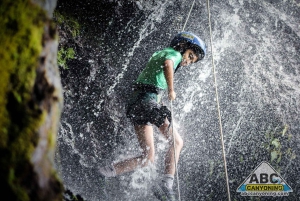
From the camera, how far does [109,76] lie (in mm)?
5539

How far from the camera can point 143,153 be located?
4.09 m

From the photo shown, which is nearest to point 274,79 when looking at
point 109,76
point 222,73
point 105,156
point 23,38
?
point 222,73

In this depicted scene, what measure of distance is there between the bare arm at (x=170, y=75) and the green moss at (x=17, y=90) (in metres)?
2.71

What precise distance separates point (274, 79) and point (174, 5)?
2.99m

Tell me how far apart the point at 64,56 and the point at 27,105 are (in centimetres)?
416

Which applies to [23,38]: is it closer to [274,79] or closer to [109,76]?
[109,76]

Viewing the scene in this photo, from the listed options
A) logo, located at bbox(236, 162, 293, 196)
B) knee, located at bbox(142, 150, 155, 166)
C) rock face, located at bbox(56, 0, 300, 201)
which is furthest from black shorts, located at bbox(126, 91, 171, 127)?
logo, located at bbox(236, 162, 293, 196)

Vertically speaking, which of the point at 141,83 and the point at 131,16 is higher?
the point at 131,16

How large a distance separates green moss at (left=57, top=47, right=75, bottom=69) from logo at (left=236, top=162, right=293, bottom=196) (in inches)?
180

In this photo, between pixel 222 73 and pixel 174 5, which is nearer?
pixel 174 5

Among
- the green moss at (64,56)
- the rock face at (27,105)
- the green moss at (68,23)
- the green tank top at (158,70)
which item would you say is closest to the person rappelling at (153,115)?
the green tank top at (158,70)

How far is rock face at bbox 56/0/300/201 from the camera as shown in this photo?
5.49 m

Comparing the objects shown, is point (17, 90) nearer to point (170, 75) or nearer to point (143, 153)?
point (170, 75)

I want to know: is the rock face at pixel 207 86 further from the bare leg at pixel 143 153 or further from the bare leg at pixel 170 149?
the bare leg at pixel 170 149
